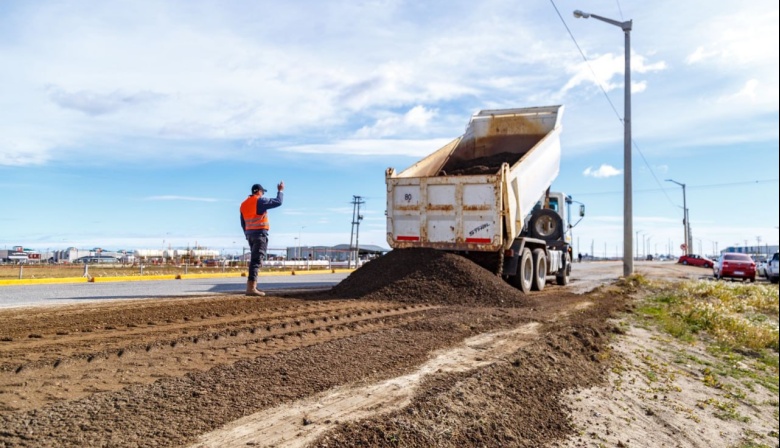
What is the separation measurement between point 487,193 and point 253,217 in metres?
4.72

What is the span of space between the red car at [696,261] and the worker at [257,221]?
53.1 metres

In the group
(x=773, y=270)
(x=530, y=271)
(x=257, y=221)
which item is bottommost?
(x=773, y=270)

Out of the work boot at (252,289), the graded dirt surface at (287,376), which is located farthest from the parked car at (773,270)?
the work boot at (252,289)

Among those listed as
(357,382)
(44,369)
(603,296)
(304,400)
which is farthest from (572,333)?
(603,296)

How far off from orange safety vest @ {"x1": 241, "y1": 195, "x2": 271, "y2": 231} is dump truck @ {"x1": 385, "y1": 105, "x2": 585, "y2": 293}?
11.0 ft

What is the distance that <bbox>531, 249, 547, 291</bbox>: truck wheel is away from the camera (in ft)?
46.3

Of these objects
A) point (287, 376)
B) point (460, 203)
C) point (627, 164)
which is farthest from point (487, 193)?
point (627, 164)

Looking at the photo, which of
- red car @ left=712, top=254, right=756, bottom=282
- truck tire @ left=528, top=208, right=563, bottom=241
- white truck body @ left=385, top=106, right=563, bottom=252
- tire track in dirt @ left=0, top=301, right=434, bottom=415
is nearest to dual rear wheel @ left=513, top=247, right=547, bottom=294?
white truck body @ left=385, top=106, right=563, bottom=252

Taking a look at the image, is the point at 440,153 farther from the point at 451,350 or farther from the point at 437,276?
the point at 451,350

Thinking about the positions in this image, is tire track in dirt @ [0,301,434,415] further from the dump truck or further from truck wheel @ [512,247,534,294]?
truck wheel @ [512,247,534,294]

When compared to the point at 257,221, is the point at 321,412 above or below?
below

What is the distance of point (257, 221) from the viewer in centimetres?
1014

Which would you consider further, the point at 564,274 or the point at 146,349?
the point at 564,274

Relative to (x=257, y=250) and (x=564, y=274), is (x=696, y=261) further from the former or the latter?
(x=257, y=250)
